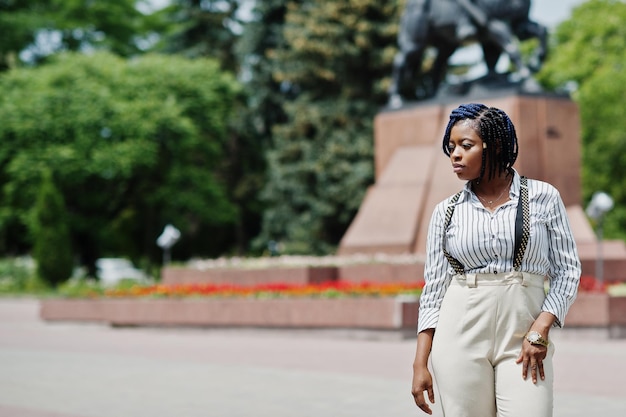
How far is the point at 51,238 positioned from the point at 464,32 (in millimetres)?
18513

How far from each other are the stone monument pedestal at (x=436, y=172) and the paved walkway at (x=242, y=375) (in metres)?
3.52

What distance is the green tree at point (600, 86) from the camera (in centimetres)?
3822

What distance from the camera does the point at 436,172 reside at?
749 inches

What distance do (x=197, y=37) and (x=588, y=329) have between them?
107 ft

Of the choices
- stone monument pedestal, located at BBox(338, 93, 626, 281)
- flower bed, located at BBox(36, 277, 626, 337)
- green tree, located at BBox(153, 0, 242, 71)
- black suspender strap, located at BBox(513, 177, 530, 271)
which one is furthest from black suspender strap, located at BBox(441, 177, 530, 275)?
green tree, located at BBox(153, 0, 242, 71)

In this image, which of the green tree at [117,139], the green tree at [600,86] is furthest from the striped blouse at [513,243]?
the green tree at [600,86]

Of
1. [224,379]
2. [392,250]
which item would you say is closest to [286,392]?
[224,379]

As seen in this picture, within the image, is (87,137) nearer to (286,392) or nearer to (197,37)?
(197,37)

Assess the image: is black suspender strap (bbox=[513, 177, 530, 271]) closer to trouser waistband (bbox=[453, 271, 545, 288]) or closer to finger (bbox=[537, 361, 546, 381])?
trouser waistband (bbox=[453, 271, 545, 288])

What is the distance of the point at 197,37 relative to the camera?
44.5 m

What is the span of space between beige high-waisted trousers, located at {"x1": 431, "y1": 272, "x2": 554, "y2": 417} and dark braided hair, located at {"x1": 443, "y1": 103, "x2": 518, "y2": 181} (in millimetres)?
372

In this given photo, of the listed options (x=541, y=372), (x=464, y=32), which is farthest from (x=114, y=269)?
(x=541, y=372)

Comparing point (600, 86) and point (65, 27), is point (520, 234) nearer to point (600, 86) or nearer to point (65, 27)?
point (600, 86)

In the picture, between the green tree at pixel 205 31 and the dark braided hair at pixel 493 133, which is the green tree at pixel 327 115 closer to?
the green tree at pixel 205 31
